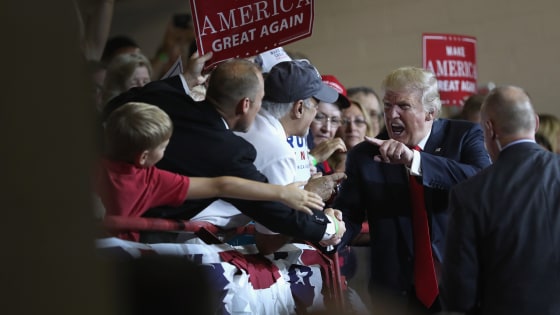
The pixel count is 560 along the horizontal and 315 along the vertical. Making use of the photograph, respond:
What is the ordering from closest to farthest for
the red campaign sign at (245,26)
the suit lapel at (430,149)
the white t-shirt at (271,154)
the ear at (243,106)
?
the ear at (243,106) < the white t-shirt at (271,154) < the red campaign sign at (245,26) < the suit lapel at (430,149)

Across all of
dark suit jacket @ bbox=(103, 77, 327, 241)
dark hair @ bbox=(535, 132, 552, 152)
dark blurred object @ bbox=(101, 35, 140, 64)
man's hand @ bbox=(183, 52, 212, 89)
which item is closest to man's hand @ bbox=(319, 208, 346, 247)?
dark suit jacket @ bbox=(103, 77, 327, 241)

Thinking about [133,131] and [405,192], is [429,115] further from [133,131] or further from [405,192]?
[133,131]

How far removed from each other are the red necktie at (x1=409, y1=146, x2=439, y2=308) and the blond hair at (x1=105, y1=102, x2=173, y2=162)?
1.07 meters

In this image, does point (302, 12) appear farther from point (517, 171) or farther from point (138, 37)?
point (138, 37)

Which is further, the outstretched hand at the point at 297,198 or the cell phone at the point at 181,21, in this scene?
the cell phone at the point at 181,21

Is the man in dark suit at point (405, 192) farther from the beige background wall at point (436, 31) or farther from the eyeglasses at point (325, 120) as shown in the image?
the beige background wall at point (436, 31)

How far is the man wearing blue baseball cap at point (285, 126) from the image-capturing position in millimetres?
2369

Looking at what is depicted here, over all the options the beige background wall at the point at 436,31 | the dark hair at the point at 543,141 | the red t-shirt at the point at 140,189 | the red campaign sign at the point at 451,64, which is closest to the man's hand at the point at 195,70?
the red t-shirt at the point at 140,189

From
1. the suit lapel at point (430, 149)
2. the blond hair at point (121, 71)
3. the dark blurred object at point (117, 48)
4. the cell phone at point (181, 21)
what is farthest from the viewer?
the cell phone at point (181, 21)

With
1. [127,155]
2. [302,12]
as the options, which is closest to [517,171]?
[302,12]

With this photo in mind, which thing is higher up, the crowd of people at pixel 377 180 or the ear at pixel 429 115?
the ear at pixel 429 115

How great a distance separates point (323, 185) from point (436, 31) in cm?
369

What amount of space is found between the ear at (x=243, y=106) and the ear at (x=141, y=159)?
0.44 meters

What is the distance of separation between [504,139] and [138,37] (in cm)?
537
